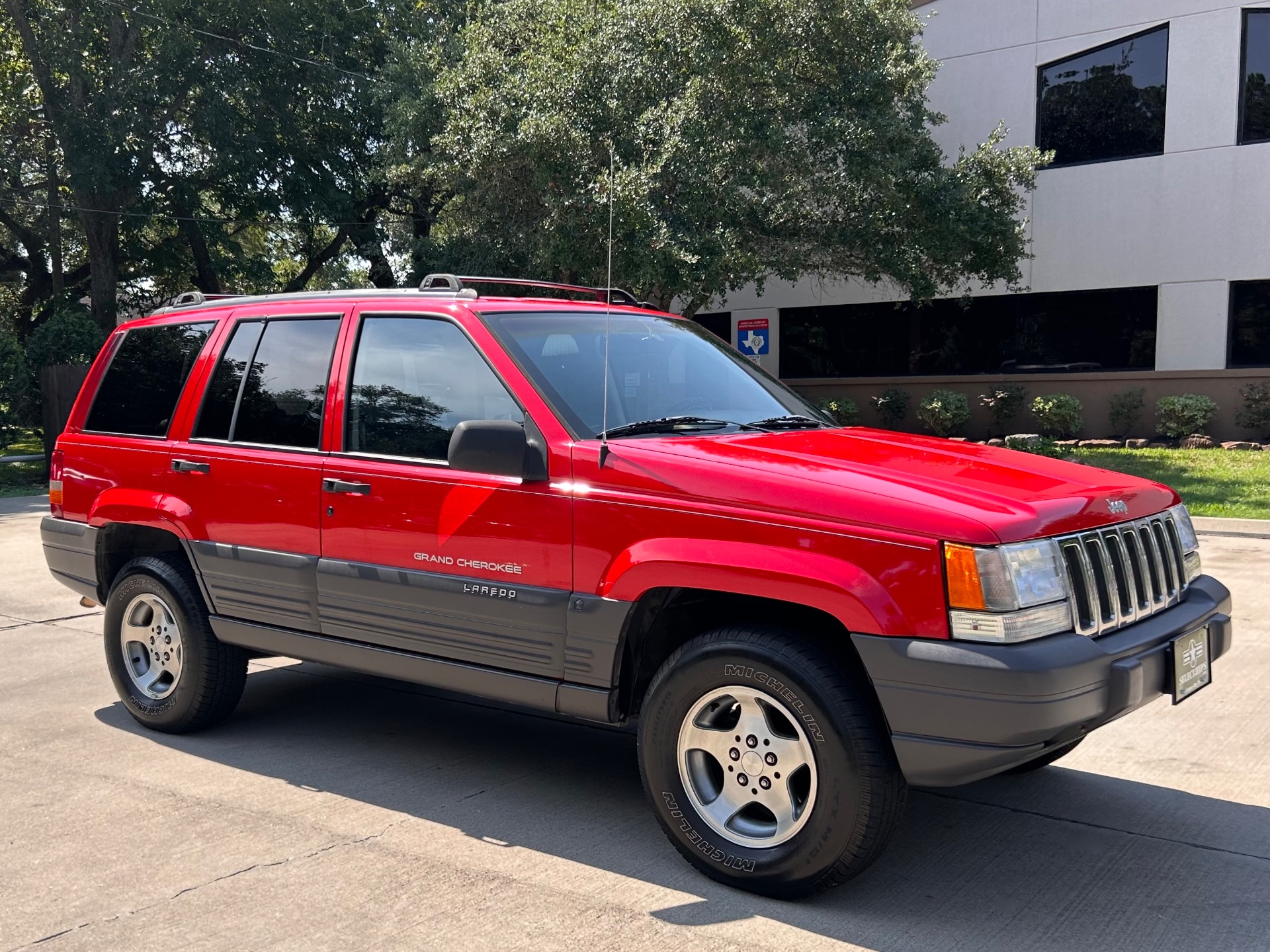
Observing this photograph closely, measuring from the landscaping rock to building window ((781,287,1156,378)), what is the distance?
6.55ft

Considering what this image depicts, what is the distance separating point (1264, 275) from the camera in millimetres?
19766

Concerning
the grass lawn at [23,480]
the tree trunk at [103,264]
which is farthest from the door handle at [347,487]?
the tree trunk at [103,264]

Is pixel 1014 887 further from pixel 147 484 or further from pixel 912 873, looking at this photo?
pixel 147 484

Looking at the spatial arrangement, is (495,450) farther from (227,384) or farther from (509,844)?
(227,384)

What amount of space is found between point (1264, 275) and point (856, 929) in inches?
780

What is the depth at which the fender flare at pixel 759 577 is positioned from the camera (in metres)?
3.43

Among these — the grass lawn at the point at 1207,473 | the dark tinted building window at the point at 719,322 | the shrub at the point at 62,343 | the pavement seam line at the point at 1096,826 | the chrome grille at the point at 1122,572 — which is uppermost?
the dark tinted building window at the point at 719,322

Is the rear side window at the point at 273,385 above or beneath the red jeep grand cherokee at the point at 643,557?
above

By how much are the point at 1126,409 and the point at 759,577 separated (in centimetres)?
1941

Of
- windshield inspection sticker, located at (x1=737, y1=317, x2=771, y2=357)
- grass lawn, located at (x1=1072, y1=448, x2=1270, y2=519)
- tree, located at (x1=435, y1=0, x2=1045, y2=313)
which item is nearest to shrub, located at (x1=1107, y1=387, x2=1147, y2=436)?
grass lawn, located at (x1=1072, y1=448, x2=1270, y2=519)

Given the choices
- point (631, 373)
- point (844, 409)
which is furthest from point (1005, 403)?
point (631, 373)

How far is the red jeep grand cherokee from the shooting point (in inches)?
134

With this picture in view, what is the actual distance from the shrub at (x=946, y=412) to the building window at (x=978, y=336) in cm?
118

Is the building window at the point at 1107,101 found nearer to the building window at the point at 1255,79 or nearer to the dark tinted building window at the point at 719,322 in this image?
the building window at the point at 1255,79
